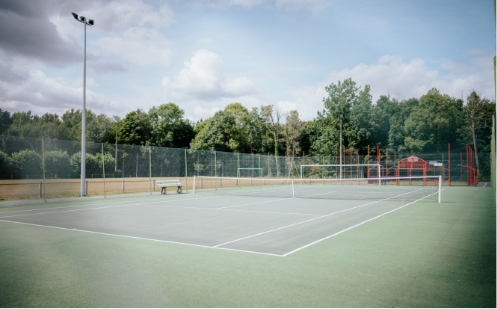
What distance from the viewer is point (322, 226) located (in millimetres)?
9133

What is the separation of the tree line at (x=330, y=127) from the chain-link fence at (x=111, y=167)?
37.7 feet

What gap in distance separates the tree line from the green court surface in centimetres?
3177

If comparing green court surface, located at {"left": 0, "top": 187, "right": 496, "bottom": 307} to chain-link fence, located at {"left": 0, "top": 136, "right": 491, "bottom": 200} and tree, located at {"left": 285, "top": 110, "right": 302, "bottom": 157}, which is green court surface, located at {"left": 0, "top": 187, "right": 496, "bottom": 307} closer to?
chain-link fence, located at {"left": 0, "top": 136, "right": 491, "bottom": 200}

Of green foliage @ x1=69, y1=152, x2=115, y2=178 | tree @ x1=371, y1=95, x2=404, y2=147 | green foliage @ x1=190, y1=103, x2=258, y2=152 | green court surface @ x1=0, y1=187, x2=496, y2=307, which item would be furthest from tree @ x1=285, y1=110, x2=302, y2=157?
green court surface @ x1=0, y1=187, x2=496, y2=307

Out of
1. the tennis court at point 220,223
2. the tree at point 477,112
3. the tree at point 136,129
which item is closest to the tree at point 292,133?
the tree at point 477,112

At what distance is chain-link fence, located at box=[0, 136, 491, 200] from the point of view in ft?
50.6

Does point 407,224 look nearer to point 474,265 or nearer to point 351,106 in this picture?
point 474,265

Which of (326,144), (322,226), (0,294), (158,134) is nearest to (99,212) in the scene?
(322,226)

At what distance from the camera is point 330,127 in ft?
165

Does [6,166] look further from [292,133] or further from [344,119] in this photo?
[292,133]

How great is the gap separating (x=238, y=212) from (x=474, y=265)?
24.9 feet

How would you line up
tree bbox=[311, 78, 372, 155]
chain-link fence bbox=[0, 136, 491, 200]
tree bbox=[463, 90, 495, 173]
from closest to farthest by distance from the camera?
chain-link fence bbox=[0, 136, 491, 200] < tree bbox=[463, 90, 495, 173] < tree bbox=[311, 78, 372, 155]

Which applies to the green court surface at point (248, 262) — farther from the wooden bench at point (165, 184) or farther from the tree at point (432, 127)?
the tree at point (432, 127)

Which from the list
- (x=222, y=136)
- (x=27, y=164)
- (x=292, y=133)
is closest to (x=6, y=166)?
(x=27, y=164)
